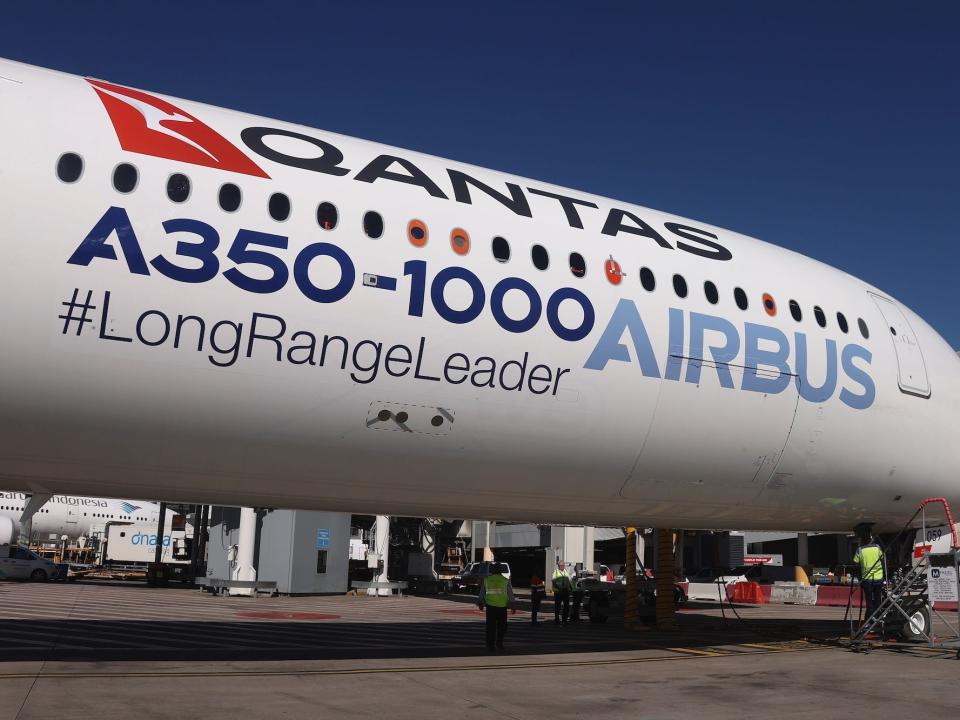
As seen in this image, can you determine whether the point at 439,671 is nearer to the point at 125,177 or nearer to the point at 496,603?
the point at 496,603

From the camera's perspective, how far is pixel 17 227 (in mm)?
8109

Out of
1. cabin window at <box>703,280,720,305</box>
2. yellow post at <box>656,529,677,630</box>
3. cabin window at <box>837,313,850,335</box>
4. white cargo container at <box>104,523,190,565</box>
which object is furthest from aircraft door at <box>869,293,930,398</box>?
white cargo container at <box>104,523,190,565</box>

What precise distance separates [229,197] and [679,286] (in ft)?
19.9

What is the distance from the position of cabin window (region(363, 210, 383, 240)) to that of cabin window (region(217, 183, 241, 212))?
139 centimetres

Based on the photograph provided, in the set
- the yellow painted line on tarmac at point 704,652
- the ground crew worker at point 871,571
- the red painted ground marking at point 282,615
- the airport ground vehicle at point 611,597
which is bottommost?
the red painted ground marking at point 282,615

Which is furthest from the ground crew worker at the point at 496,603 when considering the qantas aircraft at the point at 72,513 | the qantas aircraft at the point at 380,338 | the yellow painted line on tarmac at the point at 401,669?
the qantas aircraft at the point at 72,513

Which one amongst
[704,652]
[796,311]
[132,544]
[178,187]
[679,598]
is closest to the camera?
[178,187]

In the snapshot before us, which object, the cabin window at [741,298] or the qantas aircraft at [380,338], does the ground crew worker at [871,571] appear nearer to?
the qantas aircraft at [380,338]

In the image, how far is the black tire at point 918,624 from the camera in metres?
16.2

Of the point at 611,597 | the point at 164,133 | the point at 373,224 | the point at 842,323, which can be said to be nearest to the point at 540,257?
the point at 373,224

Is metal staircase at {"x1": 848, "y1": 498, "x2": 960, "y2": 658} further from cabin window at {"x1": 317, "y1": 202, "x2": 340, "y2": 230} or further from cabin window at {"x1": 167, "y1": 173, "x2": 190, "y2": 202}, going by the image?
cabin window at {"x1": 167, "y1": 173, "x2": 190, "y2": 202}

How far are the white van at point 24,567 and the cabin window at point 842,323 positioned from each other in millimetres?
44961

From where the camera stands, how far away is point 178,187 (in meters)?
8.92

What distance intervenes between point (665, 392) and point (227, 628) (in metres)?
12.3
